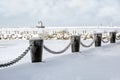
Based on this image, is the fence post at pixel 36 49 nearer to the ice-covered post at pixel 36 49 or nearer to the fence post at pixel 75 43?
the ice-covered post at pixel 36 49

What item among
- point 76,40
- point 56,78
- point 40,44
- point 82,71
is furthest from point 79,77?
point 76,40

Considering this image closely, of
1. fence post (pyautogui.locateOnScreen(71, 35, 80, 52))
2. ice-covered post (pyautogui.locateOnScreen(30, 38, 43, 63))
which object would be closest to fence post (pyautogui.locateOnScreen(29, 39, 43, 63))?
ice-covered post (pyautogui.locateOnScreen(30, 38, 43, 63))

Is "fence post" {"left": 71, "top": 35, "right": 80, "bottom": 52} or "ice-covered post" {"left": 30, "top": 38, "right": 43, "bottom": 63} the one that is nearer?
"ice-covered post" {"left": 30, "top": 38, "right": 43, "bottom": 63}

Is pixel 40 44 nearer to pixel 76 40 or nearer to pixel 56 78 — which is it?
pixel 56 78

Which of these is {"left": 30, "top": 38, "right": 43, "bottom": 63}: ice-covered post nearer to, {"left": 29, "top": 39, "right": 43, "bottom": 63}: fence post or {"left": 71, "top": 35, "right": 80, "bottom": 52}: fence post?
{"left": 29, "top": 39, "right": 43, "bottom": 63}: fence post

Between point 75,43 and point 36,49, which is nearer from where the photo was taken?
point 36,49

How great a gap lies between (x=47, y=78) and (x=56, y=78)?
0.60ft

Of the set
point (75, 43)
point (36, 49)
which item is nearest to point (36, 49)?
point (36, 49)


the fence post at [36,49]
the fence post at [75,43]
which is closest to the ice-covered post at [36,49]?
the fence post at [36,49]

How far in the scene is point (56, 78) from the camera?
689cm

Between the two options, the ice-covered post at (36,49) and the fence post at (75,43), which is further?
the fence post at (75,43)

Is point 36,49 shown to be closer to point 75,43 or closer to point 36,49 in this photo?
point 36,49

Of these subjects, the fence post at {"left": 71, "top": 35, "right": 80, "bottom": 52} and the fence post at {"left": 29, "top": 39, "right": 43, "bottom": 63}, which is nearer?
the fence post at {"left": 29, "top": 39, "right": 43, "bottom": 63}

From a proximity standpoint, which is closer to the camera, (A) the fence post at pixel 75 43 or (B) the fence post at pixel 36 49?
(B) the fence post at pixel 36 49
